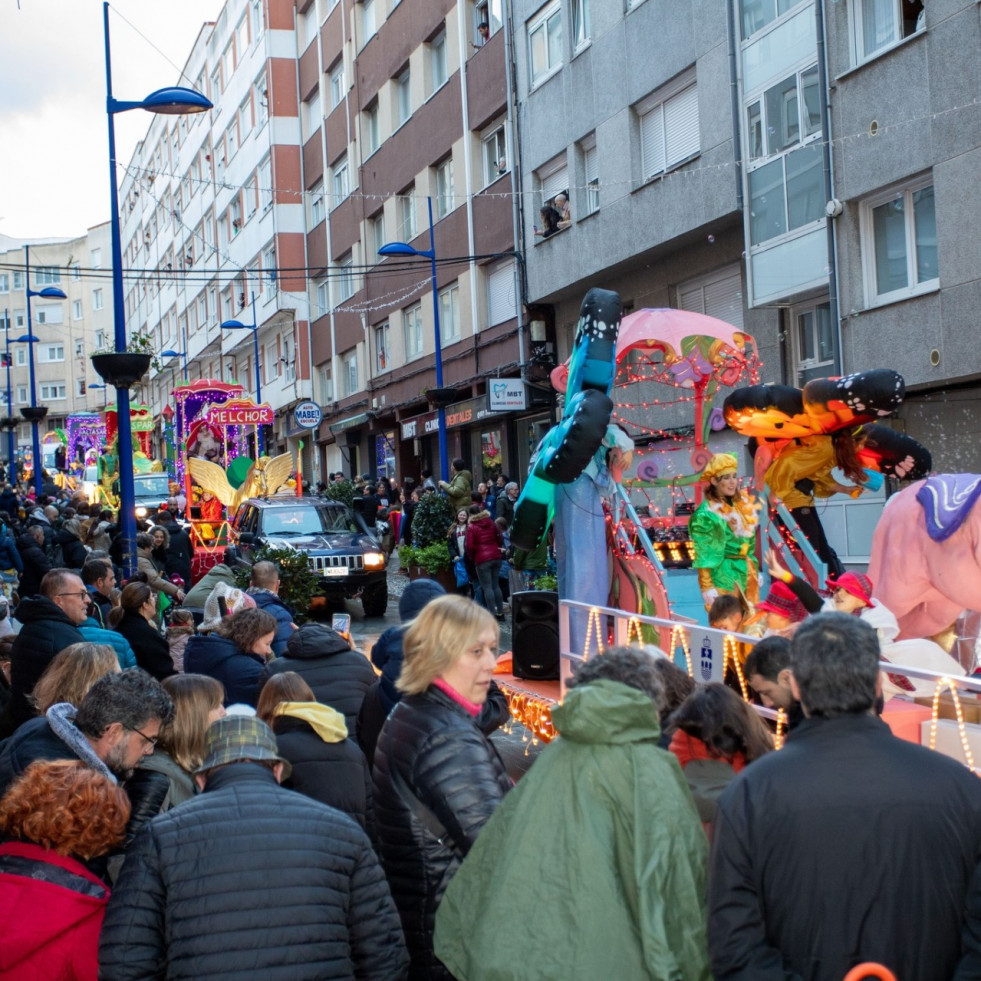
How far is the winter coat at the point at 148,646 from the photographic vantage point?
8039 millimetres

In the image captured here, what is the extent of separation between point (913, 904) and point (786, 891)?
28 centimetres

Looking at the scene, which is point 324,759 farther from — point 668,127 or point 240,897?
point 668,127

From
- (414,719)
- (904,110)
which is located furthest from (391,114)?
(414,719)

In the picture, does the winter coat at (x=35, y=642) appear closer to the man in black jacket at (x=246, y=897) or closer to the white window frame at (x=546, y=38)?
the man in black jacket at (x=246, y=897)

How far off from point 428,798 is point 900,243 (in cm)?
1505

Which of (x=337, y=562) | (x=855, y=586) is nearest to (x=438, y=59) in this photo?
(x=337, y=562)

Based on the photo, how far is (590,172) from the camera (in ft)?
79.9

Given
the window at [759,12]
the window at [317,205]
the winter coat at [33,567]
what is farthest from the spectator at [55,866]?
the window at [317,205]

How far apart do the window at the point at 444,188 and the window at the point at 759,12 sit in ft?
40.7

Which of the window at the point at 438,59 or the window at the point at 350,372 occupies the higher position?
the window at the point at 438,59

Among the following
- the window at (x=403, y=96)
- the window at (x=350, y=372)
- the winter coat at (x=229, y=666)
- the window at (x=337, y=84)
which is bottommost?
the winter coat at (x=229, y=666)

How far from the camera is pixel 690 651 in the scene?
6.99 meters

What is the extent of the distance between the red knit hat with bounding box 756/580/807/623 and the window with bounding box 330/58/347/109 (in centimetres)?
3378

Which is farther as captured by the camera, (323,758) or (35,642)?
(35,642)
